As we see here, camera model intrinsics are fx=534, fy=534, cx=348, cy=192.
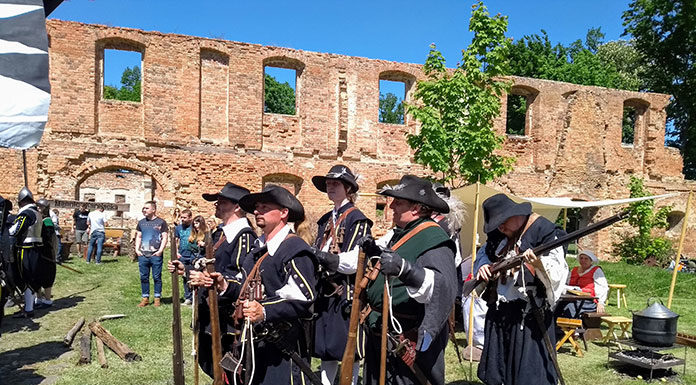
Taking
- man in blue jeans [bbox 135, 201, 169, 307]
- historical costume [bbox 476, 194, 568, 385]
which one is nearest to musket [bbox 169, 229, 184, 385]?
historical costume [bbox 476, 194, 568, 385]

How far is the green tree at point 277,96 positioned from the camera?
160 feet

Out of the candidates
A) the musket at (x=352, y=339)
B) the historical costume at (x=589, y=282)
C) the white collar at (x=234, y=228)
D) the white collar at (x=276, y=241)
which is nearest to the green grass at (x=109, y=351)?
the historical costume at (x=589, y=282)

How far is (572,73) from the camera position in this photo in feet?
108

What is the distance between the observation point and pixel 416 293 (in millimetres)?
3205

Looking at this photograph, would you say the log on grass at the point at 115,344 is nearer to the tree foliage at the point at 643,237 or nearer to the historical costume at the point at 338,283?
the historical costume at the point at 338,283

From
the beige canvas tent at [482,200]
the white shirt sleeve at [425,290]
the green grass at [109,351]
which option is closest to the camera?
the white shirt sleeve at [425,290]

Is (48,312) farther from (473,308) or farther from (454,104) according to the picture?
(454,104)

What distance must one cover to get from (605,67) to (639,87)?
2489 mm

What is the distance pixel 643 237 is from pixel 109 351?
69.1 feet

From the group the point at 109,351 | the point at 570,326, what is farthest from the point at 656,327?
the point at 109,351

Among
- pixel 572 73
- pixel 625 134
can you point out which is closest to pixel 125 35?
pixel 572 73

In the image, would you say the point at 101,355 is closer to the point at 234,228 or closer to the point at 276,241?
the point at 234,228

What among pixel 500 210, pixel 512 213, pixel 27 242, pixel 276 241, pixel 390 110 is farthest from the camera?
pixel 390 110

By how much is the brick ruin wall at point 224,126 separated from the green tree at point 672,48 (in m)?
11.0
